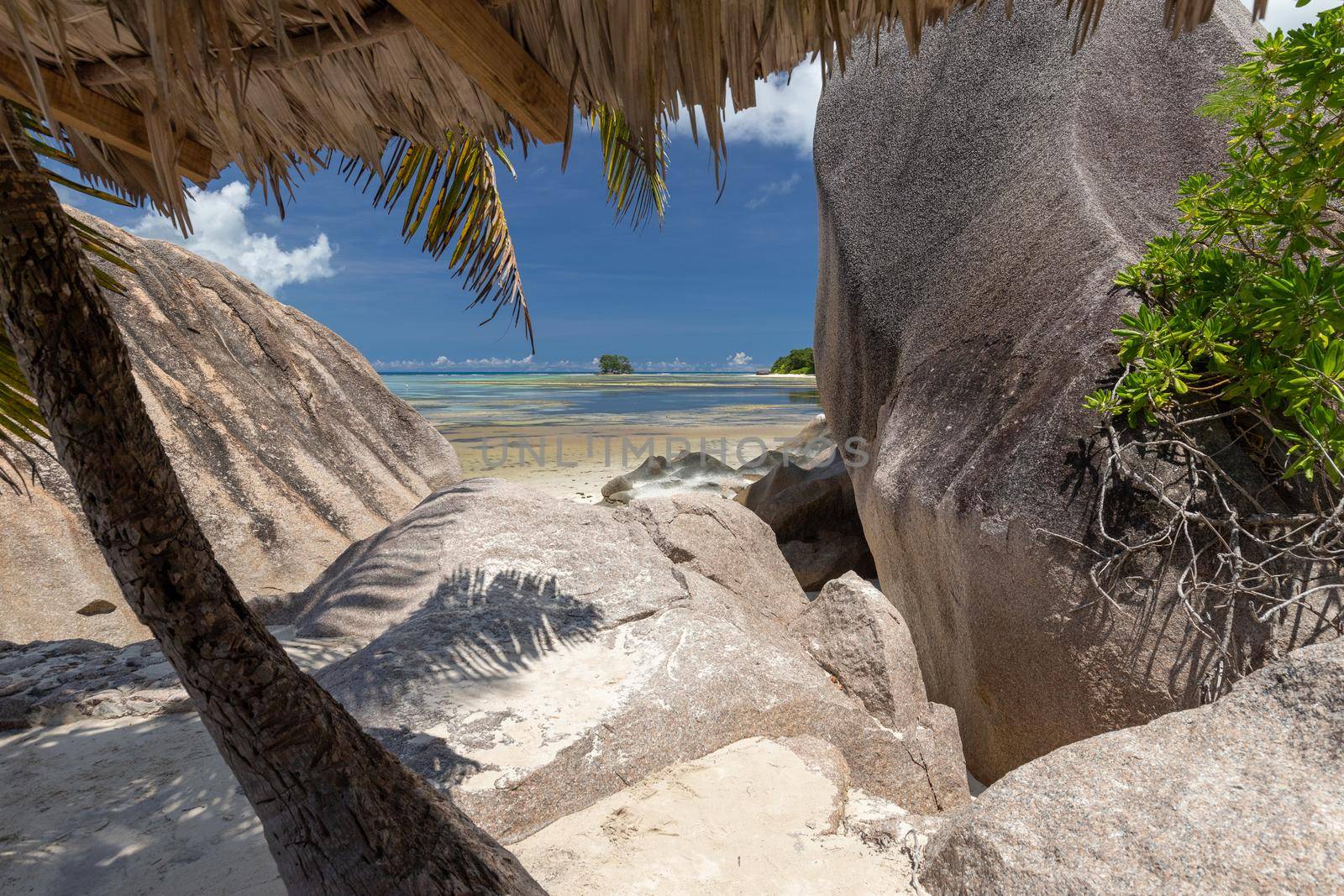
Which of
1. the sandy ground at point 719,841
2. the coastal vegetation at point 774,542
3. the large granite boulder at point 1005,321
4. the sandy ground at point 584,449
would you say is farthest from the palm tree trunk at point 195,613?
the sandy ground at point 584,449

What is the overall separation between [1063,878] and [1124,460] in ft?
6.03

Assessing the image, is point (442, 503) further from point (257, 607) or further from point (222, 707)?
point (222, 707)

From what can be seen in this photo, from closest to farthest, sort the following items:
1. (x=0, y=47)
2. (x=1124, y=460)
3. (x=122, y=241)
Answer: (x=0, y=47)
(x=1124, y=460)
(x=122, y=241)

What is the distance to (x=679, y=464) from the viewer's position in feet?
36.6

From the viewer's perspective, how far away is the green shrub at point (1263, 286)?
246 cm

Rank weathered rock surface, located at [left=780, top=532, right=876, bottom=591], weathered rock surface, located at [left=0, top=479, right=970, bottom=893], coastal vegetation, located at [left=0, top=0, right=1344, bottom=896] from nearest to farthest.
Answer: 1. coastal vegetation, located at [left=0, top=0, right=1344, bottom=896]
2. weathered rock surface, located at [left=0, top=479, right=970, bottom=893]
3. weathered rock surface, located at [left=780, top=532, right=876, bottom=591]

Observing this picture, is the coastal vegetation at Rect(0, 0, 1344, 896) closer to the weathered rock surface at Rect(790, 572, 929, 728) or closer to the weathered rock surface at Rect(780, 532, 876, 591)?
the weathered rock surface at Rect(790, 572, 929, 728)

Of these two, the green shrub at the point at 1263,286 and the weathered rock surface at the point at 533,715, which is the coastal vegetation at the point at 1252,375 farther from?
the weathered rock surface at the point at 533,715

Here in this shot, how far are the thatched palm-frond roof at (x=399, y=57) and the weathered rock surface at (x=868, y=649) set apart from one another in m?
2.38

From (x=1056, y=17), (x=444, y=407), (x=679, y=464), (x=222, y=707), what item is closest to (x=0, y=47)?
(x=222, y=707)

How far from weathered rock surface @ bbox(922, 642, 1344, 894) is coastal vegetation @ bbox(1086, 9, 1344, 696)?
2.75ft

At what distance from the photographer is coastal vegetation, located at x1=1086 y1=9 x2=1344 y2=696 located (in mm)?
2482

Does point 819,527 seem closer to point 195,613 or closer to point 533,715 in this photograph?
point 533,715

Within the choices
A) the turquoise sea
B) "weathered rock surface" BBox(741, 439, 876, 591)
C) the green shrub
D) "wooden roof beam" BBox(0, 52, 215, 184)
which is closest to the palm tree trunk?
"wooden roof beam" BBox(0, 52, 215, 184)
